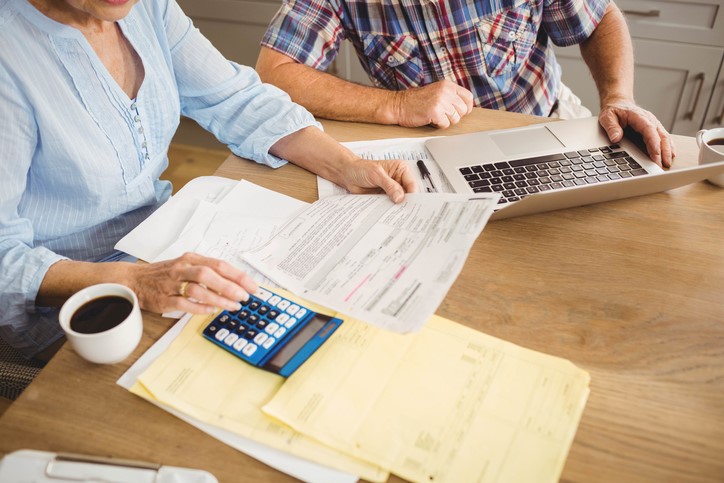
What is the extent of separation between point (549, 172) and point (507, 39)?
551 mm

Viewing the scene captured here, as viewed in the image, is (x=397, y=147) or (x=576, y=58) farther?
(x=576, y=58)

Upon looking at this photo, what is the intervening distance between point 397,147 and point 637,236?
1.43 ft

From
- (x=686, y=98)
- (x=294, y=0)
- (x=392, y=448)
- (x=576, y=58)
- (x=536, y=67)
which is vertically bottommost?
(x=686, y=98)

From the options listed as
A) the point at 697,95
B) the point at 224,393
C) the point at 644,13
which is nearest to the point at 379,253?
the point at 224,393

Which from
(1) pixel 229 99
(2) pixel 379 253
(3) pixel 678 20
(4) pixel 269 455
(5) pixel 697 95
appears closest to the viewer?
(4) pixel 269 455

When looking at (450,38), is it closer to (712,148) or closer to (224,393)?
(712,148)

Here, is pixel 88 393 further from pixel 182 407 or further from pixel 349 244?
pixel 349 244

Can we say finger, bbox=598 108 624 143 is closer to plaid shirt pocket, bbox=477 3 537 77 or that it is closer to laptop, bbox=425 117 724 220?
laptop, bbox=425 117 724 220

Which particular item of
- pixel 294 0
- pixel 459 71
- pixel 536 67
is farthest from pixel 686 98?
pixel 294 0

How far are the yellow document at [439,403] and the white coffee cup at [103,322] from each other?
7.3 inches

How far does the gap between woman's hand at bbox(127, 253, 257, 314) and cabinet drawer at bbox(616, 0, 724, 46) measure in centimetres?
191

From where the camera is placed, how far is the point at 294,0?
130 cm

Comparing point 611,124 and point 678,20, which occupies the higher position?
point 611,124

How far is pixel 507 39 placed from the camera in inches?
53.7
